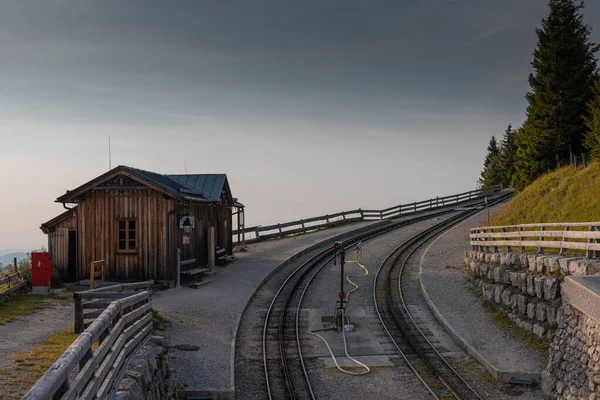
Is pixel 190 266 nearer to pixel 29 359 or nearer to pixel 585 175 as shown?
pixel 29 359

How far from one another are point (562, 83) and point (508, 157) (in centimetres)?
3093

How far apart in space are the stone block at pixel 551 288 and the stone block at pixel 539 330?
2.89ft

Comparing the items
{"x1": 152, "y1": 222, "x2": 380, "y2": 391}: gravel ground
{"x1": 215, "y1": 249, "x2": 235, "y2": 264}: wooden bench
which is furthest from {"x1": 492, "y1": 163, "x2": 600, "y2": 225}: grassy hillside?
{"x1": 215, "y1": 249, "x2": 235, "y2": 264}: wooden bench

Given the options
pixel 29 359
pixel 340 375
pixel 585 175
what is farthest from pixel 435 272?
pixel 29 359

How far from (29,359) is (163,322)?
25.3ft

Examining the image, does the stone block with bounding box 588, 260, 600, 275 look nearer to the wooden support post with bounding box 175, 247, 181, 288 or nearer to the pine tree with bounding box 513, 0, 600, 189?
the wooden support post with bounding box 175, 247, 181, 288

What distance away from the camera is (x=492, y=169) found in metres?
72.4

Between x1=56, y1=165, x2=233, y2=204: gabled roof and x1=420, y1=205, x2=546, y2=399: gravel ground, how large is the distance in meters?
11.8

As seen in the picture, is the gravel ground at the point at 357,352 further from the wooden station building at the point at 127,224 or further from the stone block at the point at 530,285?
the wooden station building at the point at 127,224

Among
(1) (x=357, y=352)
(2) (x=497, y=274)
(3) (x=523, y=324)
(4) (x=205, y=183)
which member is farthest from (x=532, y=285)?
(4) (x=205, y=183)

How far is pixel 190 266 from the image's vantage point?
26.0 meters

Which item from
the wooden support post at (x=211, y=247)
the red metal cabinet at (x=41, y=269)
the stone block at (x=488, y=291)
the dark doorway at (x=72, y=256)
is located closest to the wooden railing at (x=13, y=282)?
the red metal cabinet at (x=41, y=269)

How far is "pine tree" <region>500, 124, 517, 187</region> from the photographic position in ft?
210

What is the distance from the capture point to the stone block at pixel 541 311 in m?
15.5
